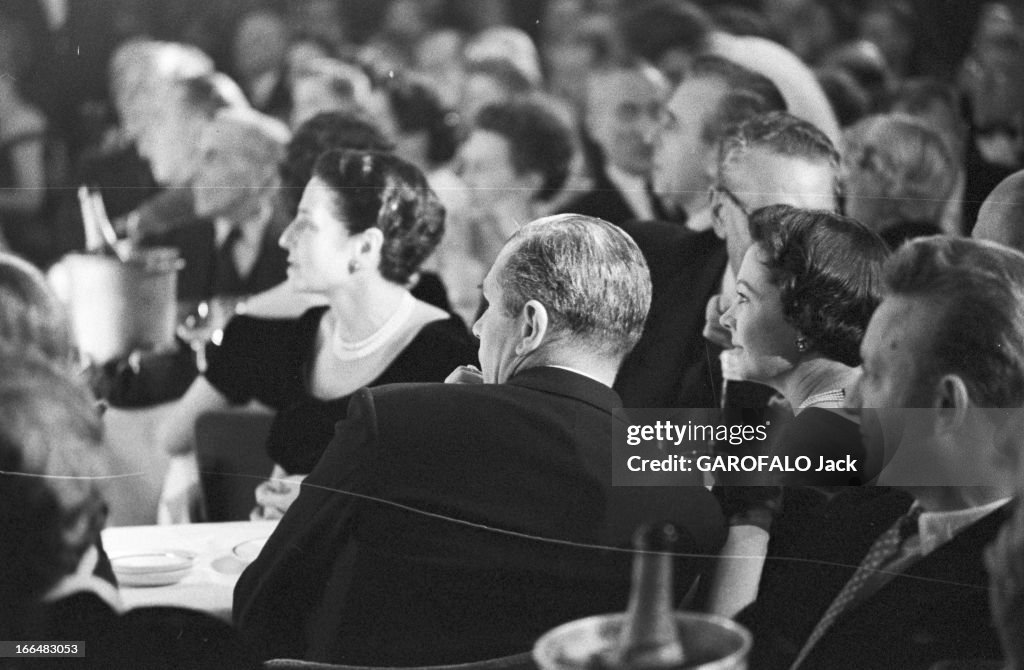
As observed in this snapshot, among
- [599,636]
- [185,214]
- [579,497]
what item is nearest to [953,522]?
[579,497]

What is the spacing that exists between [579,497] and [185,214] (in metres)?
1.00

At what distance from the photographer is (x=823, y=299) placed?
2531 mm

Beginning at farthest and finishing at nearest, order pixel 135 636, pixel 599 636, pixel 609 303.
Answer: pixel 135 636 < pixel 609 303 < pixel 599 636

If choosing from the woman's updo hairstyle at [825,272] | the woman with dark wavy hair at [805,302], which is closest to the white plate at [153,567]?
the woman with dark wavy hair at [805,302]

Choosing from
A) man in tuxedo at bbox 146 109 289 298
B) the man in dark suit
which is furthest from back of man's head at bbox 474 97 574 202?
man in tuxedo at bbox 146 109 289 298

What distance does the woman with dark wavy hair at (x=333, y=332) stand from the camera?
8.49 ft

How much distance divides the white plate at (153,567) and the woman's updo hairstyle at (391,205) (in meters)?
0.74

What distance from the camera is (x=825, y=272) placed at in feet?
8.31

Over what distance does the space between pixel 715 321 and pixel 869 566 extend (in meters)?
0.59

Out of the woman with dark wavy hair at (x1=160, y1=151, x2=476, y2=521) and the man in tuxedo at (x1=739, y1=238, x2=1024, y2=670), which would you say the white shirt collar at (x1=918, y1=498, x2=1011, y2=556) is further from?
the woman with dark wavy hair at (x1=160, y1=151, x2=476, y2=521)

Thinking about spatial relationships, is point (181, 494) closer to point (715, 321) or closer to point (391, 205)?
point (391, 205)

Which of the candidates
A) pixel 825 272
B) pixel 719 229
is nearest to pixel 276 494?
pixel 719 229

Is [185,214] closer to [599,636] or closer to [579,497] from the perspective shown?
[579,497]

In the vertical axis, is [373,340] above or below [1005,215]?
below
